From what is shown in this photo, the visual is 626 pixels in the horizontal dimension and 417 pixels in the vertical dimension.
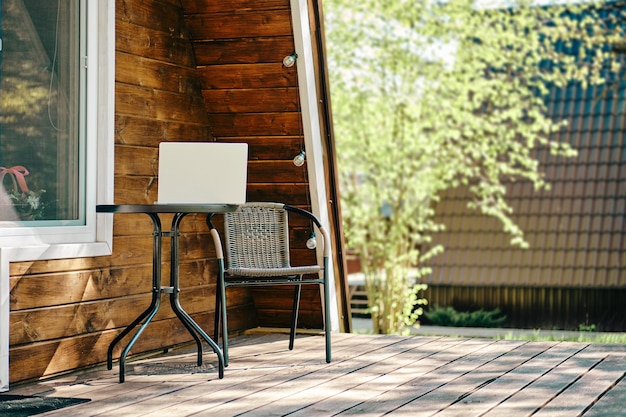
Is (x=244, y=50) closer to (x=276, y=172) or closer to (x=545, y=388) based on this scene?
(x=276, y=172)

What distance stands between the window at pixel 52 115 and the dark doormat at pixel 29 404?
0.62m

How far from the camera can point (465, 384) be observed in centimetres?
373

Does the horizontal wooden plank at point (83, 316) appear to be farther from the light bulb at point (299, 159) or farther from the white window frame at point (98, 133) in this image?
the light bulb at point (299, 159)

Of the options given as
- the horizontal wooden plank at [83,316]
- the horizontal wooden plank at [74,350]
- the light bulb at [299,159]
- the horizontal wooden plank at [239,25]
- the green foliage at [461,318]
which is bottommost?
the green foliage at [461,318]

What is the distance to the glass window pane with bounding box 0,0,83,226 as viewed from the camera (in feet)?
12.7

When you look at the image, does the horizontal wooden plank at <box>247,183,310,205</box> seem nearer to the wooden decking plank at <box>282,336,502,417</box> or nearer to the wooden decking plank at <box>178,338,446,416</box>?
the wooden decking plank at <box>178,338,446,416</box>

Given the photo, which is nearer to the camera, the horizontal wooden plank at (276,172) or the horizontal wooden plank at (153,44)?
the horizontal wooden plank at (153,44)

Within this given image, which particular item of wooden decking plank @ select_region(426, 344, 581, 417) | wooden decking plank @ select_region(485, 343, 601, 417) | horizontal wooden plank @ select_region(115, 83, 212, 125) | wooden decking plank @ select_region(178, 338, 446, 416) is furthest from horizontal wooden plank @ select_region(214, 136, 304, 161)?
wooden decking plank @ select_region(485, 343, 601, 417)

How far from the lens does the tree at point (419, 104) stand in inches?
396

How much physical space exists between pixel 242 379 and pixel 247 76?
175 cm

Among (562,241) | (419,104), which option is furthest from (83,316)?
(562,241)

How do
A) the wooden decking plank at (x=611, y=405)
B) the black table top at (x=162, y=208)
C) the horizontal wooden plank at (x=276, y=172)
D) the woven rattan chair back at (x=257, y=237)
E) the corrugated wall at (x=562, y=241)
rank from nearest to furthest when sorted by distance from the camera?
the wooden decking plank at (x=611, y=405)
the black table top at (x=162, y=208)
the woven rattan chair back at (x=257, y=237)
the horizontal wooden plank at (x=276, y=172)
the corrugated wall at (x=562, y=241)

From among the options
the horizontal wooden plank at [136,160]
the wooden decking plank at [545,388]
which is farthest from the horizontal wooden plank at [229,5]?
the wooden decking plank at [545,388]

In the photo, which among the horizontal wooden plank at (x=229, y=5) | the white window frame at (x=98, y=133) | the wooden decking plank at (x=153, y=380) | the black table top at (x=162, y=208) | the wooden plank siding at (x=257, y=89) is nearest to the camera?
the wooden decking plank at (x=153, y=380)
